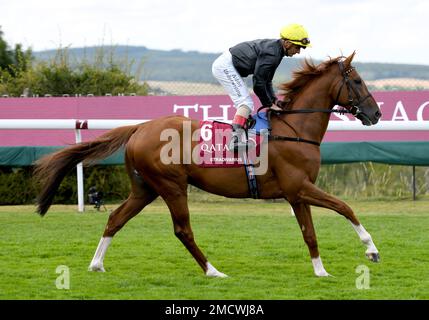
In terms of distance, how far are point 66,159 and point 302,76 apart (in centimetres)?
212

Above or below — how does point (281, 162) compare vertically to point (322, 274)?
above

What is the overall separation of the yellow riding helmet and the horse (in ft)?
0.86

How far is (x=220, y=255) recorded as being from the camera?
25.4ft

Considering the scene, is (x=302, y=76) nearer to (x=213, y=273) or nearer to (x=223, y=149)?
(x=223, y=149)

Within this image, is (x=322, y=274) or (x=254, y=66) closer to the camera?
(x=322, y=274)

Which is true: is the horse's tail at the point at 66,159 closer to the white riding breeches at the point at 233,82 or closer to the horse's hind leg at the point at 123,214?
the horse's hind leg at the point at 123,214

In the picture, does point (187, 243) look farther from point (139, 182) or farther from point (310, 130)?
point (310, 130)

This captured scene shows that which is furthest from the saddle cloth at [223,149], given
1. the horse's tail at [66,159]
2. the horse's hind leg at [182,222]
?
the horse's tail at [66,159]

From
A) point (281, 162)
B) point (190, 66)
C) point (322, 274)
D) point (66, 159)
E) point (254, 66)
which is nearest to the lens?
point (322, 274)

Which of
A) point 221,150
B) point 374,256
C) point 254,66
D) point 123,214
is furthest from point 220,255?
point 254,66

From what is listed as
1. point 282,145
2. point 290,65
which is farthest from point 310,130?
point 290,65

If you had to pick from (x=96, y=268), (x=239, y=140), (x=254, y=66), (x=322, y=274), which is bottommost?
(x=96, y=268)

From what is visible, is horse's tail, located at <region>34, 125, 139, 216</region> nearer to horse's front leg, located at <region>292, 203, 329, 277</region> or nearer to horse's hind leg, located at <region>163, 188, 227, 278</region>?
horse's hind leg, located at <region>163, 188, 227, 278</region>

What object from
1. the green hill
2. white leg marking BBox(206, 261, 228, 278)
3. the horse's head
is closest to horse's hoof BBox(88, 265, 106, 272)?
white leg marking BBox(206, 261, 228, 278)
